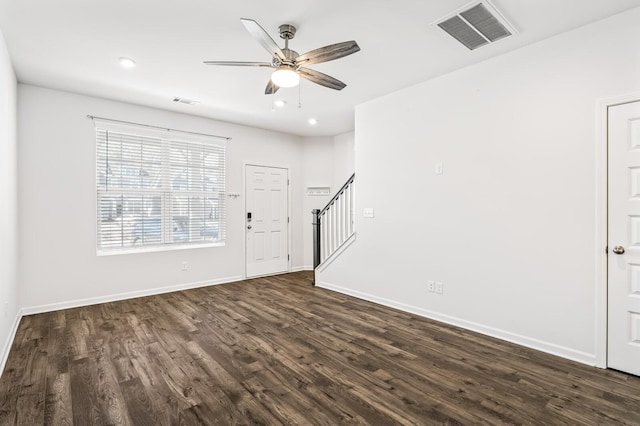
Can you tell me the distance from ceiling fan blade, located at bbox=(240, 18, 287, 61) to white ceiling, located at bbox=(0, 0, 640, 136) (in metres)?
0.32

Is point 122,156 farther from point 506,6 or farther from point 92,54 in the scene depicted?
point 506,6

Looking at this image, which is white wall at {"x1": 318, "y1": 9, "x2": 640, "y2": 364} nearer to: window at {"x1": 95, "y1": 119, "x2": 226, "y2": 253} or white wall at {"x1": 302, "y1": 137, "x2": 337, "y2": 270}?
white wall at {"x1": 302, "y1": 137, "x2": 337, "y2": 270}

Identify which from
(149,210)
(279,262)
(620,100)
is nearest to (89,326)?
(149,210)

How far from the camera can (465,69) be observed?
3486 mm

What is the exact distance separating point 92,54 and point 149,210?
7.66 ft

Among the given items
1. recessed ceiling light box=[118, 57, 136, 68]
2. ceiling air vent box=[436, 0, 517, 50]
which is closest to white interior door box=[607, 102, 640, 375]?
ceiling air vent box=[436, 0, 517, 50]

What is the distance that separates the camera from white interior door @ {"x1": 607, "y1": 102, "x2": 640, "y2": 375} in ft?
8.14

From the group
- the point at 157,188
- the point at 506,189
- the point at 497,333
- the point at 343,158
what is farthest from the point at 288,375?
the point at 343,158

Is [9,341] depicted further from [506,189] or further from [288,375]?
[506,189]

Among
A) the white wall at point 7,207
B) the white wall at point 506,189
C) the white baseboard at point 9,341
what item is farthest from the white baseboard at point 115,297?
the white wall at point 506,189

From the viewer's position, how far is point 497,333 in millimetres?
3236

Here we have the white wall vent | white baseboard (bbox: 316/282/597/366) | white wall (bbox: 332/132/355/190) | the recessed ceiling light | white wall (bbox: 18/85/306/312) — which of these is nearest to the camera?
white baseboard (bbox: 316/282/597/366)

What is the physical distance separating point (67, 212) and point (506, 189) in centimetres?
530

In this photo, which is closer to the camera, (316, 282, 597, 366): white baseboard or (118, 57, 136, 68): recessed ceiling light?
(316, 282, 597, 366): white baseboard
